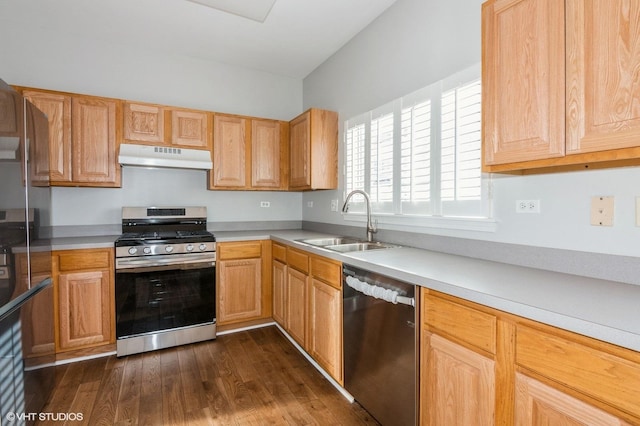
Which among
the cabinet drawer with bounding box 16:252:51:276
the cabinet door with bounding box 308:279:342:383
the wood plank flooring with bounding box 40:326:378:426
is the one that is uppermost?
the cabinet drawer with bounding box 16:252:51:276

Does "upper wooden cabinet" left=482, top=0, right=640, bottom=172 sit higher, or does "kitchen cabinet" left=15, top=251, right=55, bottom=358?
"upper wooden cabinet" left=482, top=0, right=640, bottom=172

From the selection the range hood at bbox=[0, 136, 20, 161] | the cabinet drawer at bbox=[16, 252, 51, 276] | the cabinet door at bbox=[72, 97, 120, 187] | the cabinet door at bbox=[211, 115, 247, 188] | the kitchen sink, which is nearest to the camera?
the range hood at bbox=[0, 136, 20, 161]

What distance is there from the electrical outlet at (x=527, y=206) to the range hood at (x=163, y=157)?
2.63m

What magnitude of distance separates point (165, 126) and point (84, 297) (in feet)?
5.38

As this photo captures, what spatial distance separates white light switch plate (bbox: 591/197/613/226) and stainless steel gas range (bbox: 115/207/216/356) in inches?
106

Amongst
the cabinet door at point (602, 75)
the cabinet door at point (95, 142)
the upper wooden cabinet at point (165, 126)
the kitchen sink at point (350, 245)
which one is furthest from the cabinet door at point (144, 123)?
the cabinet door at point (602, 75)

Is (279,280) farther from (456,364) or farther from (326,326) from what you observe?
(456,364)

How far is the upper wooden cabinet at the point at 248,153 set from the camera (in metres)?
3.27

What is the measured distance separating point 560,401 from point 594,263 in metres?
0.67

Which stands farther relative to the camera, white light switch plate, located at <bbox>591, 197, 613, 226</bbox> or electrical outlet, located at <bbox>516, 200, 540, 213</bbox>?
electrical outlet, located at <bbox>516, 200, 540, 213</bbox>

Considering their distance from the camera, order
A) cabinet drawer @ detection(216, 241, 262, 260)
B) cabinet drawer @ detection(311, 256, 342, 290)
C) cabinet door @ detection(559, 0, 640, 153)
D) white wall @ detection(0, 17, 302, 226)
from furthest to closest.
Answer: cabinet drawer @ detection(216, 241, 262, 260), white wall @ detection(0, 17, 302, 226), cabinet drawer @ detection(311, 256, 342, 290), cabinet door @ detection(559, 0, 640, 153)

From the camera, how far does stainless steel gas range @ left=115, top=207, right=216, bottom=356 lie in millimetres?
2598

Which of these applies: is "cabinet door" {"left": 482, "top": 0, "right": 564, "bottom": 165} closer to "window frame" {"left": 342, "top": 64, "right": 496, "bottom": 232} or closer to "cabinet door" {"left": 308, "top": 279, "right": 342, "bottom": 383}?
"window frame" {"left": 342, "top": 64, "right": 496, "bottom": 232}

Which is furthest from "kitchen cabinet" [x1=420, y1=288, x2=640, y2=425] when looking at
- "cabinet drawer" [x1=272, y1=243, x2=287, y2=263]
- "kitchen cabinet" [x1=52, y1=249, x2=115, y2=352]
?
"kitchen cabinet" [x1=52, y1=249, x2=115, y2=352]
